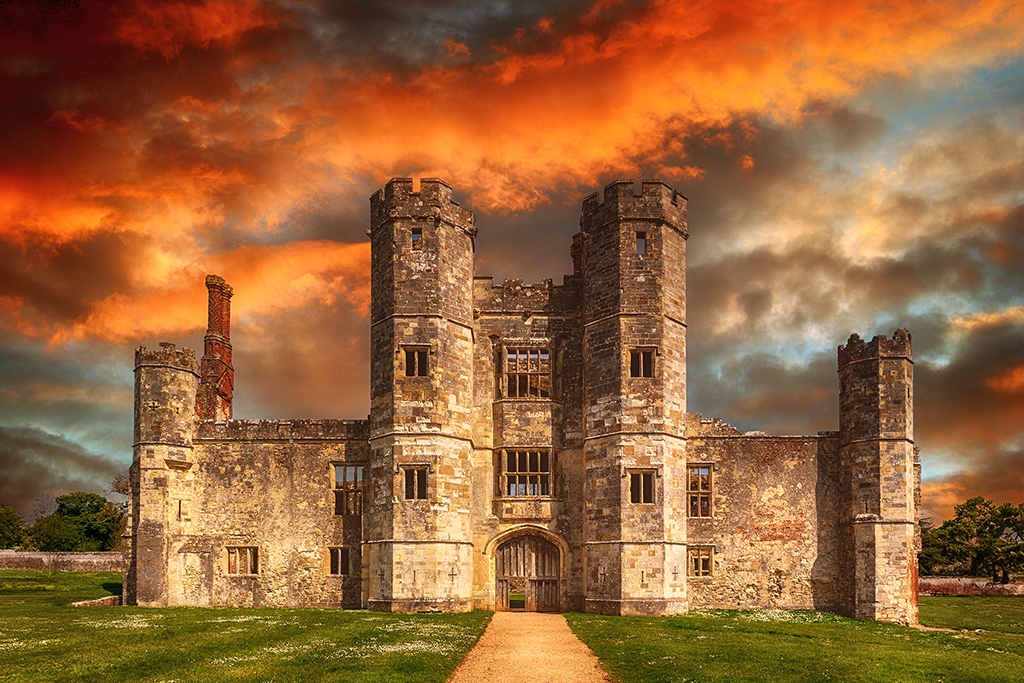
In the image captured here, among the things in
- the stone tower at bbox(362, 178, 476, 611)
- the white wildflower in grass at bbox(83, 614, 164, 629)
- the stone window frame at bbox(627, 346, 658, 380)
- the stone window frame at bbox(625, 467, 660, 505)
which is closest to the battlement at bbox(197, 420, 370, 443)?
the stone tower at bbox(362, 178, 476, 611)

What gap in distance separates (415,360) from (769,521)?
14.8 meters

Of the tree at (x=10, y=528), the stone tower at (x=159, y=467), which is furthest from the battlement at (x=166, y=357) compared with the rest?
the tree at (x=10, y=528)

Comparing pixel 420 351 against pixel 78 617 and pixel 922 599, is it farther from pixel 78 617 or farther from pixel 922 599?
pixel 922 599

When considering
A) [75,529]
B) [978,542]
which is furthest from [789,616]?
[75,529]

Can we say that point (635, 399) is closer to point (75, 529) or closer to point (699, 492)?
point (699, 492)

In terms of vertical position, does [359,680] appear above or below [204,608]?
above

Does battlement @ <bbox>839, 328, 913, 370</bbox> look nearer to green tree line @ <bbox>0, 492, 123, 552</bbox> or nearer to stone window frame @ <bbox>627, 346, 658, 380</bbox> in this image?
stone window frame @ <bbox>627, 346, 658, 380</bbox>

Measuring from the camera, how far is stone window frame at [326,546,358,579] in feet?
93.5

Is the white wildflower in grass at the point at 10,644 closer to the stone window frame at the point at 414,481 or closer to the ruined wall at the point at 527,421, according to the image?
the stone window frame at the point at 414,481

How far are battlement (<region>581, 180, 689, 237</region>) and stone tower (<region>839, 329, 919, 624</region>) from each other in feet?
28.1

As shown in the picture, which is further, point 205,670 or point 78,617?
point 78,617

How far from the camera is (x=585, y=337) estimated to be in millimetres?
29219

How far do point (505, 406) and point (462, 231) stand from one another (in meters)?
7.01

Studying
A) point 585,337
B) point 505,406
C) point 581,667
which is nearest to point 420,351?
point 505,406
